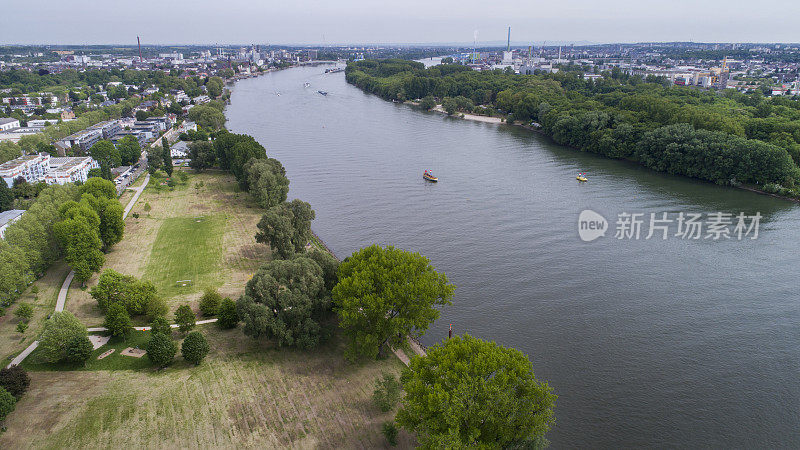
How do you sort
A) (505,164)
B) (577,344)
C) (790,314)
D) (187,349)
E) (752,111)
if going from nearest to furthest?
1. (187,349)
2. (577,344)
3. (790,314)
4. (505,164)
5. (752,111)

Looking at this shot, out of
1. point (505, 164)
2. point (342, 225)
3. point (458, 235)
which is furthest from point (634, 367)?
point (505, 164)

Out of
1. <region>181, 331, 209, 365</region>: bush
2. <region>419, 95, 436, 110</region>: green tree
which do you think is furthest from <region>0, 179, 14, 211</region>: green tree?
<region>419, 95, 436, 110</region>: green tree

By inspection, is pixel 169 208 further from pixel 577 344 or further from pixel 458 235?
pixel 577 344

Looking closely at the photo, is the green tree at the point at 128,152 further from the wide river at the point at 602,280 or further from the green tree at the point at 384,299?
the green tree at the point at 384,299

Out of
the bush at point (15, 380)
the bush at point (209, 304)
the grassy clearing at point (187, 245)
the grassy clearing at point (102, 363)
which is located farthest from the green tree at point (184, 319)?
the bush at point (15, 380)

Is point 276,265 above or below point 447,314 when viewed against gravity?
above

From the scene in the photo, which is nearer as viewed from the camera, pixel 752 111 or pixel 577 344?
pixel 577 344

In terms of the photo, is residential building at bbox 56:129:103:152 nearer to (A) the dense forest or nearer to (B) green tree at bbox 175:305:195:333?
(B) green tree at bbox 175:305:195:333
